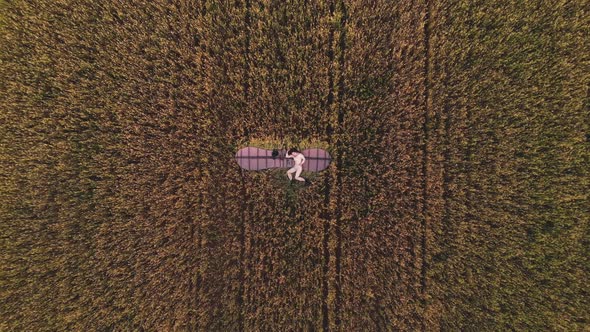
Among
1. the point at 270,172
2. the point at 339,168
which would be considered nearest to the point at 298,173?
the point at 270,172

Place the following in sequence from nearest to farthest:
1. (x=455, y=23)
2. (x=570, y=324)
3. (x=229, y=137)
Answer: (x=570, y=324) < (x=455, y=23) < (x=229, y=137)

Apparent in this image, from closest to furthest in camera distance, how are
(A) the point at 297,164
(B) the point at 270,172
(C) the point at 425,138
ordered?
1. (C) the point at 425,138
2. (A) the point at 297,164
3. (B) the point at 270,172

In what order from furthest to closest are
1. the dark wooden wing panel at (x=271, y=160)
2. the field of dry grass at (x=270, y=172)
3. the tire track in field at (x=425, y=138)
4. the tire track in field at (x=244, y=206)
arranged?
1. the dark wooden wing panel at (x=271, y=160)
2. the tire track in field at (x=244, y=206)
3. the tire track in field at (x=425, y=138)
4. the field of dry grass at (x=270, y=172)

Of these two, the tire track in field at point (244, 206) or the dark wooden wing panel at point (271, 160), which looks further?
the dark wooden wing panel at point (271, 160)

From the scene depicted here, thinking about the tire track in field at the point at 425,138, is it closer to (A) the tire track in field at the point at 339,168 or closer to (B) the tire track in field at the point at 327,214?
(A) the tire track in field at the point at 339,168

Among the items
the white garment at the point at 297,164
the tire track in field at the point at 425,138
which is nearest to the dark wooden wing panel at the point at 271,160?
the white garment at the point at 297,164

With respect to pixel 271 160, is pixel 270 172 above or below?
below

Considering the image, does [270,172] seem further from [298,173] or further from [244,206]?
[244,206]

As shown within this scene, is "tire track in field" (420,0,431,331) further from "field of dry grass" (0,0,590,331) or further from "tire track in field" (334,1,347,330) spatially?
"tire track in field" (334,1,347,330)

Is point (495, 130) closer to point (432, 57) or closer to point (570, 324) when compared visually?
point (432, 57)

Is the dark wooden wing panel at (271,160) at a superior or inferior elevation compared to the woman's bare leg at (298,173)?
superior

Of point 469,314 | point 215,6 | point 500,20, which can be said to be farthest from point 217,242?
point 500,20
